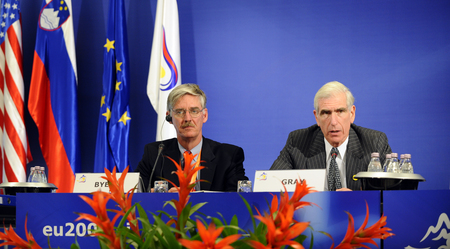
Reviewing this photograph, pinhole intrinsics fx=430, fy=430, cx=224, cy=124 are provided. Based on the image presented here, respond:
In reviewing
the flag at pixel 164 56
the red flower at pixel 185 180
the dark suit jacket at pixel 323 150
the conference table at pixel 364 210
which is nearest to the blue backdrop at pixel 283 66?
the flag at pixel 164 56

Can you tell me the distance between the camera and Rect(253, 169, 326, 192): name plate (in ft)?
5.36

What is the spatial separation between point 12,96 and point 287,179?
2.94 metres

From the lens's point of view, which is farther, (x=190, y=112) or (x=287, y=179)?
(x=190, y=112)

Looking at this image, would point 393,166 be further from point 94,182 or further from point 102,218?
point 102,218

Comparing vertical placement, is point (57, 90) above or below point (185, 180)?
above

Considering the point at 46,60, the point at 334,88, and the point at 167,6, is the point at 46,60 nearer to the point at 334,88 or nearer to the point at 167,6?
the point at 167,6

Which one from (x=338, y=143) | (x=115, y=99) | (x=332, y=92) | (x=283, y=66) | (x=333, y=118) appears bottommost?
(x=338, y=143)

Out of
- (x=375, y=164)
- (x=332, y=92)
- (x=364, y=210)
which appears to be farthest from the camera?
(x=332, y=92)

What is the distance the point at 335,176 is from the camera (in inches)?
87.0

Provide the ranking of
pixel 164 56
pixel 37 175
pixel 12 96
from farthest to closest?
pixel 12 96 → pixel 164 56 → pixel 37 175

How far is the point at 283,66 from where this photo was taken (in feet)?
12.0

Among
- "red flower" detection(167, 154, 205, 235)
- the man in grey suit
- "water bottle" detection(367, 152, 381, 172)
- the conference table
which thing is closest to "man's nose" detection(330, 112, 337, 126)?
the man in grey suit

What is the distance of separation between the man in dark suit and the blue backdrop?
3.66ft

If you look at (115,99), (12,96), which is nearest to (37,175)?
(115,99)
